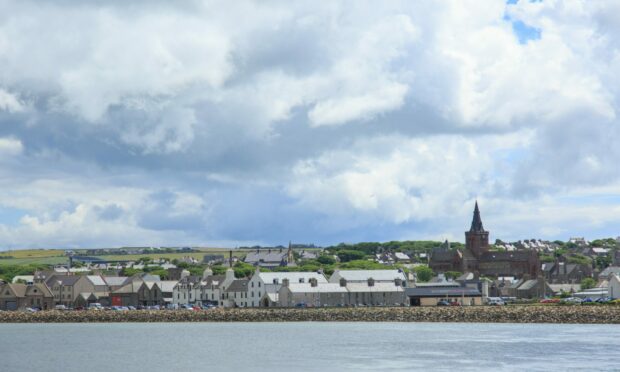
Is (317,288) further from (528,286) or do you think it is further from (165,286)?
(528,286)

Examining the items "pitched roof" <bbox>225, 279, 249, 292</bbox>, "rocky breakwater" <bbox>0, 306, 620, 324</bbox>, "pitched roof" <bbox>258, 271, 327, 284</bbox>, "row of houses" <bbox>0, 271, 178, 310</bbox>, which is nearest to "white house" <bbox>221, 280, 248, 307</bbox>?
"pitched roof" <bbox>225, 279, 249, 292</bbox>

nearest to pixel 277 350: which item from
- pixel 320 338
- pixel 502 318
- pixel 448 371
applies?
pixel 320 338

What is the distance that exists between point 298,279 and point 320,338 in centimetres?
6038

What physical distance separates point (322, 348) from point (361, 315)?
44.8 m

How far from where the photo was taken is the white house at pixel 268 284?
146 m

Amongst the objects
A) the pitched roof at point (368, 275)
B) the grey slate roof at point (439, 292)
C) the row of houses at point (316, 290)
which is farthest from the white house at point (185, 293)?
the grey slate roof at point (439, 292)

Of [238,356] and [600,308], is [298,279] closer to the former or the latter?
[600,308]

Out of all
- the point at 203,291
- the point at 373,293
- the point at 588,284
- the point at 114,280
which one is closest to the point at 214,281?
the point at 203,291

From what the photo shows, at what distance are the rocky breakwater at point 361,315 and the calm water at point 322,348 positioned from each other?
169 inches

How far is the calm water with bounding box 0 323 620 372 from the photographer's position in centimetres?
6225

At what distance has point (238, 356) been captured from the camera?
229 ft

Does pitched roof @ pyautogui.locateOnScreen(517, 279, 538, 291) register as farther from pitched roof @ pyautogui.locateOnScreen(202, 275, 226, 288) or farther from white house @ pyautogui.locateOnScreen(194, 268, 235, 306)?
pitched roof @ pyautogui.locateOnScreen(202, 275, 226, 288)

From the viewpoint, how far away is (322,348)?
246 ft

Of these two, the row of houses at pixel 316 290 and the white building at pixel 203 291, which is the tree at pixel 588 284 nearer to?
the row of houses at pixel 316 290
